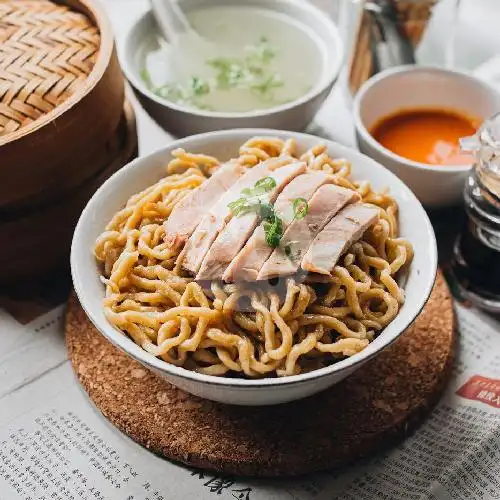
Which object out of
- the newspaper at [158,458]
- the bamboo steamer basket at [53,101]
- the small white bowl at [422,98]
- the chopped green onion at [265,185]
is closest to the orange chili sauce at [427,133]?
the small white bowl at [422,98]

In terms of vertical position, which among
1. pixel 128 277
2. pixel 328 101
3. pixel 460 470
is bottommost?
pixel 460 470

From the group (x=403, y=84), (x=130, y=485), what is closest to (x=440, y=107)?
Result: (x=403, y=84)

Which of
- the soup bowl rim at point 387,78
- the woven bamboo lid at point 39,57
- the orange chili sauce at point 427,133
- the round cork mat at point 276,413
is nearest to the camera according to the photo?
the round cork mat at point 276,413

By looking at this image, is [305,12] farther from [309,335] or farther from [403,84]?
[309,335]

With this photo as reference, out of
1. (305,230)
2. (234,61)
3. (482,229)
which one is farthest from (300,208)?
(234,61)

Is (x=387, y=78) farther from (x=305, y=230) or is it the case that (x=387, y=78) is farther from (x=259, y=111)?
(x=305, y=230)

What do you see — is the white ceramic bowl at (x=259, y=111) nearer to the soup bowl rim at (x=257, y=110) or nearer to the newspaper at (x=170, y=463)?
the soup bowl rim at (x=257, y=110)
